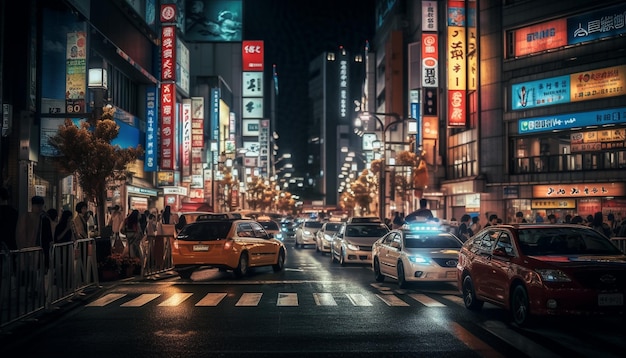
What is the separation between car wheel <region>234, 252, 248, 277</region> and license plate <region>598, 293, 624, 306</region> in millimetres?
11698

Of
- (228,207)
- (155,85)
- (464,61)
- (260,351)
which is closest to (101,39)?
(155,85)

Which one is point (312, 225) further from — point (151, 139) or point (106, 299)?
point (106, 299)

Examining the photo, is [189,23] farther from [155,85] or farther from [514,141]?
[514,141]

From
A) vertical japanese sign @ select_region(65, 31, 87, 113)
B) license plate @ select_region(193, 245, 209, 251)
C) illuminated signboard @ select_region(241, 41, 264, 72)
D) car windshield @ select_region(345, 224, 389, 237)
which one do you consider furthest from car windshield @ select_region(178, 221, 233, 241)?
illuminated signboard @ select_region(241, 41, 264, 72)

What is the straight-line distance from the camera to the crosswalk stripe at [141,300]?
13.8 meters

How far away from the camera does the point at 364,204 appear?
8906 cm

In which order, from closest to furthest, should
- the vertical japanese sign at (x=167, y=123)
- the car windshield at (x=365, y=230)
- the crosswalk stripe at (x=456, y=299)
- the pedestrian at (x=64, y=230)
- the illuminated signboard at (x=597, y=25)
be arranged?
the crosswalk stripe at (x=456, y=299)
the pedestrian at (x=64, y=230)
the car windshield at (x=365, y=230)
the illuminated signboard at (x=597, y=25)
the vertical japanese sign at (x=167, y=123)

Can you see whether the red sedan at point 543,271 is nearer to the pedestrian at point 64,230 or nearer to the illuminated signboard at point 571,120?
the pedestrian at point 64,230

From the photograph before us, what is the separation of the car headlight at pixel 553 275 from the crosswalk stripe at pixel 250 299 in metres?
5.49

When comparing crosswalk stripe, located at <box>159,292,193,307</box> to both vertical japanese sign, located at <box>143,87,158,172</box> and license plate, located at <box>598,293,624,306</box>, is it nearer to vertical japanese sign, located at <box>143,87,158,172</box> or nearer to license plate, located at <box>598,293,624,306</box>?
license plate, located at <box>598,293,624,306</box>

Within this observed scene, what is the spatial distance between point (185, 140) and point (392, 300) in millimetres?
Answer: 45086

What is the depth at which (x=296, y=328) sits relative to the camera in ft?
35.1

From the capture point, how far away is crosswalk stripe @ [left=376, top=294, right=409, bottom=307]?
13984mm

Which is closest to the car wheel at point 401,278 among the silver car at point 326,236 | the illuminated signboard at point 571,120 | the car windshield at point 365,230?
the car windshield at point 365,230
